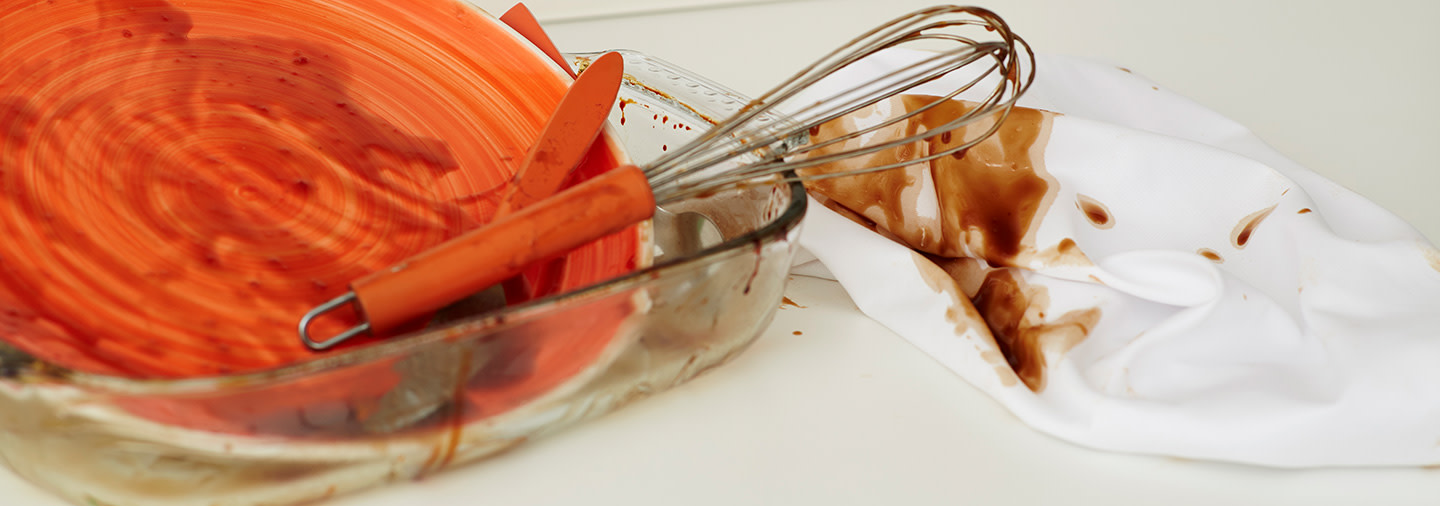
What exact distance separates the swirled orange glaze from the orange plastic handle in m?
0.04

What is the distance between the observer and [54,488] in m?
0.23

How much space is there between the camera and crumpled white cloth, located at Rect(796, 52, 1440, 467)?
283mm

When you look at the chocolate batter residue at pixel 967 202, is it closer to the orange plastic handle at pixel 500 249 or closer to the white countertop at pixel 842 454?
the white countertop at pixel 842 454

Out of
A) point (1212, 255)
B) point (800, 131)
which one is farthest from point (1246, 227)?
point (800, 131)

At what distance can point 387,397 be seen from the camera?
0.73ft

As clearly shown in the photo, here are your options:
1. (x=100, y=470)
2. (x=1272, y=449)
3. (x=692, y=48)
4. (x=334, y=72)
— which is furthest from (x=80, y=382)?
(x=692, y=48)

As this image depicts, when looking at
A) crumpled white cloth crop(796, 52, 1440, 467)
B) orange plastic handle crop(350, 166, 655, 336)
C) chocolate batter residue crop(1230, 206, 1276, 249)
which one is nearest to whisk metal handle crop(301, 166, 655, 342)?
orange plastic handle crop(350, 166, 655, 336)

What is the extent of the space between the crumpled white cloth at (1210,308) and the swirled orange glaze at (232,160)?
0.12m

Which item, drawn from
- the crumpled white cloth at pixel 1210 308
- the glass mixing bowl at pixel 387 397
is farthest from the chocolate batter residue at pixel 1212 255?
the glass mixing bowl at pixel 387 397

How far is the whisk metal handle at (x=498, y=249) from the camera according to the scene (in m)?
0.23

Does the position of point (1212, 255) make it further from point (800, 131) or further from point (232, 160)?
point (232, 160)

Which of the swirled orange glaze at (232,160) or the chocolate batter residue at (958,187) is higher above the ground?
the swirled orange glaze at (232,160)

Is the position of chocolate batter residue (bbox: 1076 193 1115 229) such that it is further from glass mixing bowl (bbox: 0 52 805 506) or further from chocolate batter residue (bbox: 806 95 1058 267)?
glass mixing bowl (bbox: 0 52 805 506)

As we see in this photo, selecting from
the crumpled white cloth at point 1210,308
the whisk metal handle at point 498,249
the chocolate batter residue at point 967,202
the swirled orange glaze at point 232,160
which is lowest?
the crumpled white cloth at point 1210,308
